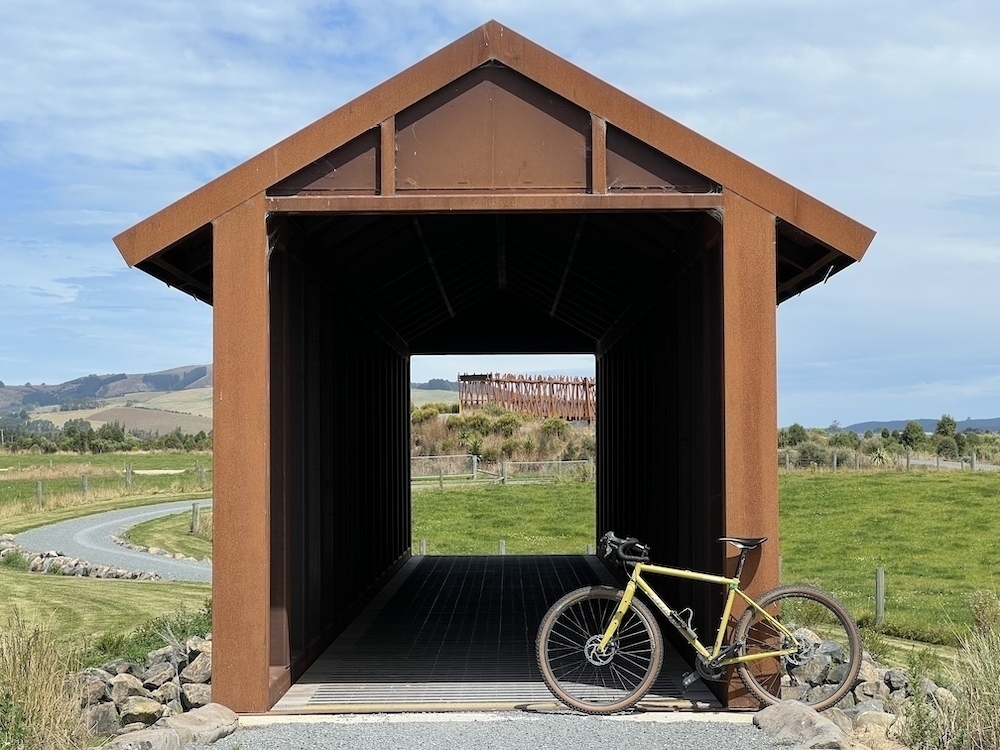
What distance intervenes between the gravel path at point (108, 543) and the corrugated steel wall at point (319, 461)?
27.1 feet

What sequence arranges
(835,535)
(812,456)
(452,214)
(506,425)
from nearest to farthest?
(452,214)
(835,535)
(812,456)
(506,425)

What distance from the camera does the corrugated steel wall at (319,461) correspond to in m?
Answer: 8.00

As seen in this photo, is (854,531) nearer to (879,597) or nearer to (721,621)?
(879,597)

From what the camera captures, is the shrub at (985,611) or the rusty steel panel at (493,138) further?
the shrub at (985,611)

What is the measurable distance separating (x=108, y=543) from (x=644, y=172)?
1970cm

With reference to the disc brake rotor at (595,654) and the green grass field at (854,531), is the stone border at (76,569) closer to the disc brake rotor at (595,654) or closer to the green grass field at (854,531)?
the green grass field at (854,531)

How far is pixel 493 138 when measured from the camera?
24.2ft

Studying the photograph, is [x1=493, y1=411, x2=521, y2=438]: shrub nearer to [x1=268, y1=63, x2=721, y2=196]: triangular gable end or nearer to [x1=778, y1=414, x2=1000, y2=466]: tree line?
[x1=778, y1=414, x2=1000, y2=466]: tree line

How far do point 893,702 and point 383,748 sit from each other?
11.8 feet

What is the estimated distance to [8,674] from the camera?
6.49 meters

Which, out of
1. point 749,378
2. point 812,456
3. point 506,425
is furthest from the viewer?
point 506,425

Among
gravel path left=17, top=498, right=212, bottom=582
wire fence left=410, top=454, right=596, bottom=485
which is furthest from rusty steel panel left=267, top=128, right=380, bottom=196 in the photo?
wire fence left=410, top=454, right=596, bottom=485

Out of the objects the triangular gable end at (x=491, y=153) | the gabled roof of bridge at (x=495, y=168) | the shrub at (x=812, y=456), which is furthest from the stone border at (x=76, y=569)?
the shrub at (x=812, y=456)

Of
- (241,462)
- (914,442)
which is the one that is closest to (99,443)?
(914,442)
